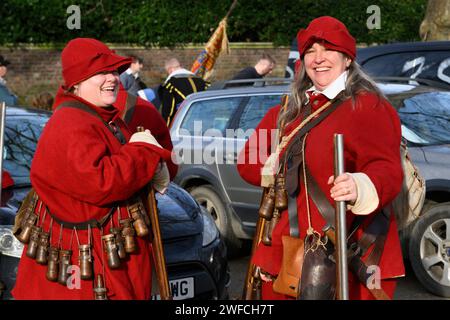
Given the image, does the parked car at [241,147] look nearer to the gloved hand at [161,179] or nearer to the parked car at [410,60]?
the parked car at [410,60]

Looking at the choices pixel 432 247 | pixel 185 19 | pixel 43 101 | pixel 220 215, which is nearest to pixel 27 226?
pixel 432 247

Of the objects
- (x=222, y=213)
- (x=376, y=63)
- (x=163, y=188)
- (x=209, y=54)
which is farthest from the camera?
(x=209, y=54)

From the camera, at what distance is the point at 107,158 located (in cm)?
378

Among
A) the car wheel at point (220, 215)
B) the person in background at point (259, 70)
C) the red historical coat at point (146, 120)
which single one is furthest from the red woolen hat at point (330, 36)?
the person in background at point (259, 70)

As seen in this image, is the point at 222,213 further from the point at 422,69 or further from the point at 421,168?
the point at 422,69

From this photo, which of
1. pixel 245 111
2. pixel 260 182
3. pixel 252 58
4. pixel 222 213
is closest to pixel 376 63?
pixel 245 111

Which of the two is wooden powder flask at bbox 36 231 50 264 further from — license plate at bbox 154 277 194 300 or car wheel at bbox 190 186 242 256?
car wheel at bbox 190 186 242 256

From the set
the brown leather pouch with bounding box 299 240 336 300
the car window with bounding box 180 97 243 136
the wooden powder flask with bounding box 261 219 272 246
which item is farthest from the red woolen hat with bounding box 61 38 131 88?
the car window with bounding box 180 97 243 136

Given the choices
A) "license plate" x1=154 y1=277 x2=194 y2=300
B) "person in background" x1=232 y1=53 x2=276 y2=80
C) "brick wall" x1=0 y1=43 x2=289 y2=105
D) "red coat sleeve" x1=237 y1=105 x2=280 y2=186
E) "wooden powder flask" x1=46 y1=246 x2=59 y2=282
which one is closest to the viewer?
"wooden powder flask" x1=46 y1=246 x2=59 y2=282

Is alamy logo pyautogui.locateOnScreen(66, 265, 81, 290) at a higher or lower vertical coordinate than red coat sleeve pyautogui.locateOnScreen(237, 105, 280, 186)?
lower

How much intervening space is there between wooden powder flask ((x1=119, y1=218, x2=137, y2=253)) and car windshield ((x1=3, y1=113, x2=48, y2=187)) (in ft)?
7.88

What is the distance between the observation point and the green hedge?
73.0 feet

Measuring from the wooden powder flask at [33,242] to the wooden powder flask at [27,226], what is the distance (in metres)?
0.02
